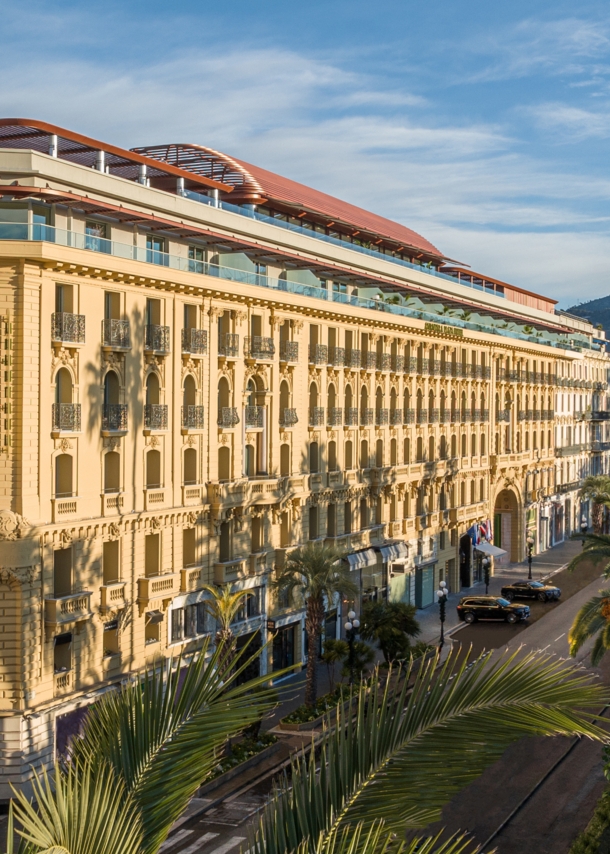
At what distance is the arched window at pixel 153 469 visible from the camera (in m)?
44.3

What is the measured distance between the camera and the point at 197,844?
3105 centimetres

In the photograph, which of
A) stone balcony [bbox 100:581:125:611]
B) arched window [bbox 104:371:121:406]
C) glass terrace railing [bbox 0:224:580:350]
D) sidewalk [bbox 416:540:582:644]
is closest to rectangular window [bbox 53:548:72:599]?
stone balcony [bbox 100:581:125:611]

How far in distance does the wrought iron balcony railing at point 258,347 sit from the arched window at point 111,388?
32.6 feet

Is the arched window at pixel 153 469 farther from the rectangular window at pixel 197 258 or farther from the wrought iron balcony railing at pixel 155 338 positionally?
the rectangular window at pixel 197 258

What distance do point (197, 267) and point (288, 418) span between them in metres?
11.3

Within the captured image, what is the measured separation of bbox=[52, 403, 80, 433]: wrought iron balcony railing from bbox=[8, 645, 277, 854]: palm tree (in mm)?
29009

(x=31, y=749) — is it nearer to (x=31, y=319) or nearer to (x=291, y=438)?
(x=31, y=319)

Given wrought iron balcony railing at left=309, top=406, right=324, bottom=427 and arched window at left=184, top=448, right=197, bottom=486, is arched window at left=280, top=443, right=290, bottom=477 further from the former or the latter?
arched window at left=184, top=448, right=197, bottom=486

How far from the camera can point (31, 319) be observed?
36.8m

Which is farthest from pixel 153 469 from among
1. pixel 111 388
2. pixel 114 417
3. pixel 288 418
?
pixel 288 418

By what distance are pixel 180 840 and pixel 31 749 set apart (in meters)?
7.46

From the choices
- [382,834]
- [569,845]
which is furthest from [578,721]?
[569,845]

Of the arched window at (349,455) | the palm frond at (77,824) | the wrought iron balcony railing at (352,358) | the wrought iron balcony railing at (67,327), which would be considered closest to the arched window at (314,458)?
the arched window at (349,455)

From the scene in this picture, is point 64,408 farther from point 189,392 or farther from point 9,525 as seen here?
point 189,392
